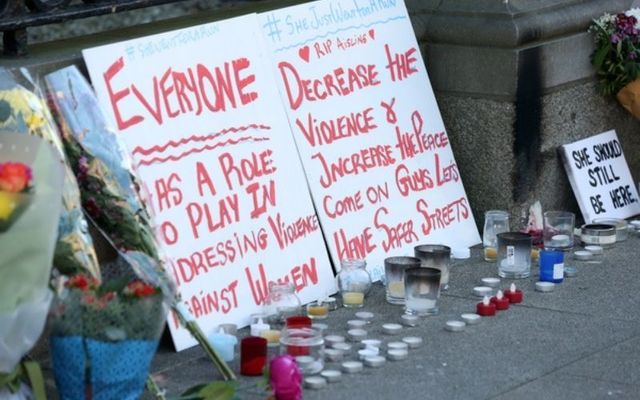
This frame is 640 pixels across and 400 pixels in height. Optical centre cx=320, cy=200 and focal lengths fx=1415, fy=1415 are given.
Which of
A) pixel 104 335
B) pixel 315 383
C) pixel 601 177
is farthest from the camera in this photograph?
pixel 601 177

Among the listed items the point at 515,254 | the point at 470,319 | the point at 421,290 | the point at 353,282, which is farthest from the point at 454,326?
the point at 515,254

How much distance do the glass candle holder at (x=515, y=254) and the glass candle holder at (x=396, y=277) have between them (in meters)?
0.50

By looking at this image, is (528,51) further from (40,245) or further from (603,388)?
(40,245)

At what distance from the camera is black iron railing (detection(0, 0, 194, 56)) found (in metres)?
5.34

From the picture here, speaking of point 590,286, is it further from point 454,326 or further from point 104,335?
point 104,335

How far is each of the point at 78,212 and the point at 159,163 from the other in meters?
0.81

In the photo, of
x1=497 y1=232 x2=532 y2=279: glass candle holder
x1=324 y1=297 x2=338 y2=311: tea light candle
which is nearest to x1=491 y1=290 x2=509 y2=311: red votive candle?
x1=497 y1=232 x2=532 y2=279: glass candle holder

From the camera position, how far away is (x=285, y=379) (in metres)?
4.48

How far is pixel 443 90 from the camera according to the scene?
692 centimetres

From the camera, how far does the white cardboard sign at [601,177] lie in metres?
7.05

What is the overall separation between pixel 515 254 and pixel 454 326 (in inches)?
32.4

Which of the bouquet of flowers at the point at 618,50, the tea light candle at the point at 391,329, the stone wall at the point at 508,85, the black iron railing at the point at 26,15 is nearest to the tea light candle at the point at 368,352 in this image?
the tea light candle at the point at 391,329

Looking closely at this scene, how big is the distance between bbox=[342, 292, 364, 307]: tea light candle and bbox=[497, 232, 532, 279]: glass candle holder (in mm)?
736

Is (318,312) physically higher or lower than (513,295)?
higher
